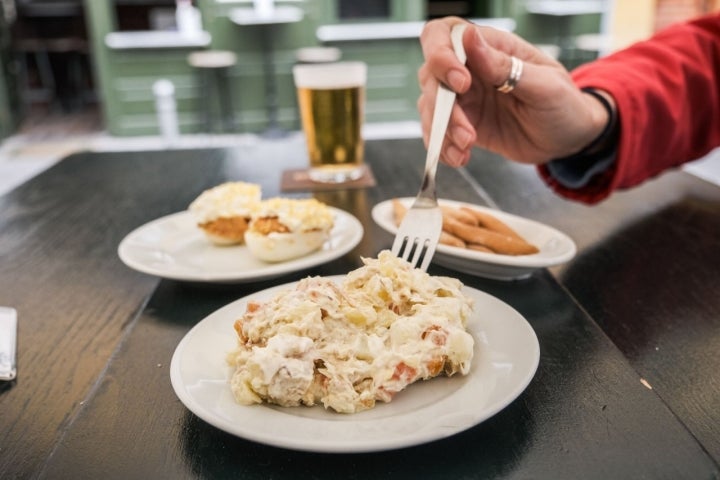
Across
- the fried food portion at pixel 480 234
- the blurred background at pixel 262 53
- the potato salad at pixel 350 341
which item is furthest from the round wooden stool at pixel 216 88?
the potato salad at pixel 350 341

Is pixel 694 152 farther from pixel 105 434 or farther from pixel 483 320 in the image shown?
Result: pixel 105 434

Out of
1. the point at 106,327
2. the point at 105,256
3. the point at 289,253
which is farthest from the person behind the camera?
the point at 105,256

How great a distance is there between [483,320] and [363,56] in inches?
226

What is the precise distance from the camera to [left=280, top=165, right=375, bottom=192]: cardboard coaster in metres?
1.45

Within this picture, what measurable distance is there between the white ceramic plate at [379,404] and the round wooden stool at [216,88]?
17.9ft

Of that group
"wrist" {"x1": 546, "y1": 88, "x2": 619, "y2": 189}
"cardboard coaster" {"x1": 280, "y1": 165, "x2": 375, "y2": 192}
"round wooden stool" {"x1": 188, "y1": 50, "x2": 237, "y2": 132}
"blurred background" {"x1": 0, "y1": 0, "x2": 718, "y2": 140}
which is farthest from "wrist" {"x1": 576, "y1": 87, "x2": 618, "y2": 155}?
"round wooden stool" {"x1": 188, "y1": 50, "x2": 237, "y2": 132}

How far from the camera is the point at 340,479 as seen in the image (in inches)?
18.8

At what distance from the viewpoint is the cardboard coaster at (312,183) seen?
145 centimetres

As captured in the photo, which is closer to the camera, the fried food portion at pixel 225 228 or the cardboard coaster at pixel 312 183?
the fried food portion at pixel 225 228

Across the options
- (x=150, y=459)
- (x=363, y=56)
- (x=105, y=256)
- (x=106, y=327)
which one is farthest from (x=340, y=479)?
(x=363, y=56)

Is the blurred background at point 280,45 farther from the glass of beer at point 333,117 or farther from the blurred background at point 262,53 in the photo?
the glass of beer at point 333,117

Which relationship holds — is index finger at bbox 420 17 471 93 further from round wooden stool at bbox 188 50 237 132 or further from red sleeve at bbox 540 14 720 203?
round wooden stool at bbox 188 50 237 132

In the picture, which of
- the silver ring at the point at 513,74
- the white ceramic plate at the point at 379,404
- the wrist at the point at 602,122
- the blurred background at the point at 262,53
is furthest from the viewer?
the blurred background at the point at 262,53

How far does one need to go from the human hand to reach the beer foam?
0.97 feet
